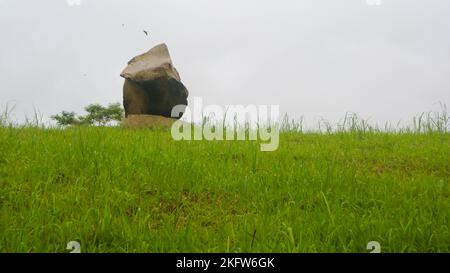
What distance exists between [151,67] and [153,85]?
479 millimetres

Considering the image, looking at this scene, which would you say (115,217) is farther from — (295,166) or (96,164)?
(295,166)

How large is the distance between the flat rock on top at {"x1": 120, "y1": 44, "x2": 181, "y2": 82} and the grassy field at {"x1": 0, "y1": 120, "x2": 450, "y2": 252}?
460cm

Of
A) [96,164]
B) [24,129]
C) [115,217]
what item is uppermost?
[24,129]

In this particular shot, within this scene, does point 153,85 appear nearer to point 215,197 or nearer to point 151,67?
point 151,67

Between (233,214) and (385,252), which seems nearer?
(385,252)

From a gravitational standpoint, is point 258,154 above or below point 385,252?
above

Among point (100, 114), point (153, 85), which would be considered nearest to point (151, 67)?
point (153, 85)

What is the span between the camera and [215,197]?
4.79 m

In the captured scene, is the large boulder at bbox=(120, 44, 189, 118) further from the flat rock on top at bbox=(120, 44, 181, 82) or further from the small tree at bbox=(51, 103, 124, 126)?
the small tree at bbox=(51, 103, 124, 126)

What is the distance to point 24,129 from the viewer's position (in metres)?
8.27

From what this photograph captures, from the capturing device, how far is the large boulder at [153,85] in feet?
37.7

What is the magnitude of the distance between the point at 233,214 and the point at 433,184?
2434 mm

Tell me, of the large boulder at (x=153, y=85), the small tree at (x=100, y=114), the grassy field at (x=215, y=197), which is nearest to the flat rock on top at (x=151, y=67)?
the large boulder at (x=153, y=85)
